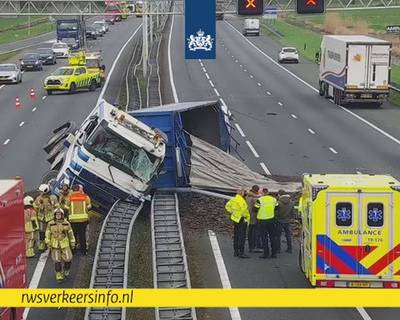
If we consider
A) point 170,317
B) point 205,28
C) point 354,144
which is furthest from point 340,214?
point 205,28

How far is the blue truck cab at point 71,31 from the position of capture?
290 feet

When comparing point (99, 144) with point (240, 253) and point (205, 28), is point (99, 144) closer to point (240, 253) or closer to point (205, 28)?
point (240, 253)

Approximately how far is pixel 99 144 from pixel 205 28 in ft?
68.6

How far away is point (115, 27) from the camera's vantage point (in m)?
122

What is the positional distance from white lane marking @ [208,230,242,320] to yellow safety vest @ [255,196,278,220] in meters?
1.18

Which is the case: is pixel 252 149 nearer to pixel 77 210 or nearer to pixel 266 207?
pixel 266 207

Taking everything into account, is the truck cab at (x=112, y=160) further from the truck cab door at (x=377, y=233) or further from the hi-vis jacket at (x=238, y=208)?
the truck cab door at (x=377, y=233)

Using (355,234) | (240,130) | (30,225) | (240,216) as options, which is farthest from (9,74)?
(355,234)

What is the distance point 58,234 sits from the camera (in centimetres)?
1571

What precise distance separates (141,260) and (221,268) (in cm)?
152

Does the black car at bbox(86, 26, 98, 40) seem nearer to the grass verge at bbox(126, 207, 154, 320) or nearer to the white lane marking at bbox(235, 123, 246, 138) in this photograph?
the white lane marking at bbox(235, 123, 246, 138)

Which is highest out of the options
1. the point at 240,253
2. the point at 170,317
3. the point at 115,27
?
the point at 170,317

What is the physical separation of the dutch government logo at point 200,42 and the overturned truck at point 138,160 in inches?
699

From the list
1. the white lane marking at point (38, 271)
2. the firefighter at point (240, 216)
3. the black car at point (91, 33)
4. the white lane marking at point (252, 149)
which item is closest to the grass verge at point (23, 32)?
the black car at point (91, 33)
